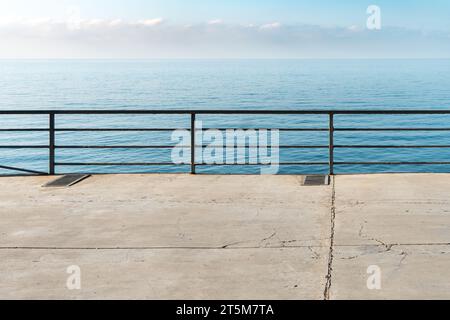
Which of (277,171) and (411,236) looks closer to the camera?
(411,236)

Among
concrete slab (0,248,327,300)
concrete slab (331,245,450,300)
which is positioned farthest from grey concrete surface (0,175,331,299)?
concrete slab (331,245,450,300)

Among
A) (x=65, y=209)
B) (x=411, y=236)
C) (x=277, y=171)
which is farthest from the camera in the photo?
(x=277, y=171)

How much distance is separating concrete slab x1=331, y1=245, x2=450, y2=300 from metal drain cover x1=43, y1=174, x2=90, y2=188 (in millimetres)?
5434

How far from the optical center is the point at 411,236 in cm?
657

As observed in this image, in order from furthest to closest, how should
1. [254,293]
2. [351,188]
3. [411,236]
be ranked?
[351,188] → [411,236] → [254,293]

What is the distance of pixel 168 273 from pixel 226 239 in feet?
4.31

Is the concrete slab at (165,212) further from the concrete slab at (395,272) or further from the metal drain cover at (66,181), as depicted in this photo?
the concrete slab at (395,272)

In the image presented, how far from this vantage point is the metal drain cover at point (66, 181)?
388 inches

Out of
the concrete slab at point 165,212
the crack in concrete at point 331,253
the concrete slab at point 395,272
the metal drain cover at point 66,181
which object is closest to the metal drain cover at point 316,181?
the concrete slab at point 165,212

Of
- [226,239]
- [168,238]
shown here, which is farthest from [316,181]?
[168,238]

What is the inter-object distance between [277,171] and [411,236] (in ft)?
117

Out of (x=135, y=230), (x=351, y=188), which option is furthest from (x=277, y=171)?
(x=135, y=230)

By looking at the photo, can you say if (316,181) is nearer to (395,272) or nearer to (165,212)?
(165,212)
